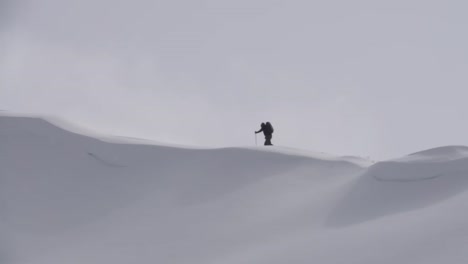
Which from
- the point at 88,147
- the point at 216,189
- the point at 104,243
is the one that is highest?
the point at 88,147

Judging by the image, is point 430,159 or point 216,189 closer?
point 430,159

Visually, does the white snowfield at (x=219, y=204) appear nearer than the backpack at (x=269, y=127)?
Yes

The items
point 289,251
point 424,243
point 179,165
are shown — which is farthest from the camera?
point 179,165

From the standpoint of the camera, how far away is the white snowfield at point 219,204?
8414mm

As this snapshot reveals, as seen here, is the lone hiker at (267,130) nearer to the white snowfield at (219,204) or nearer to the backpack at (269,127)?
the backpack at (269,127)

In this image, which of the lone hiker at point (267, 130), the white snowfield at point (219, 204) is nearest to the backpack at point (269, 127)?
the lone hiker at point (267, 130)

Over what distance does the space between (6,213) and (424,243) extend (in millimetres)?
6975

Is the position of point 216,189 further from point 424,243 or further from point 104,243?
point 424,243

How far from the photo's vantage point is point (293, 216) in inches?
391

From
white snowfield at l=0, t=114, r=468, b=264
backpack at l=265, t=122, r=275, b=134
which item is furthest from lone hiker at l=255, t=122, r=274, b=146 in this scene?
white snowfield at l=0, t=114, r=468, b=264

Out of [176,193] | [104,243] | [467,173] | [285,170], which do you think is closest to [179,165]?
[176,193]

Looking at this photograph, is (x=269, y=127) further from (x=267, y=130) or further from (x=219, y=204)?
(x=219, y=204)

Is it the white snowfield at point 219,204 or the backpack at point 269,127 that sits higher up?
the backpack at point 269,127

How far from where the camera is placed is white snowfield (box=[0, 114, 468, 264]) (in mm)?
8414
